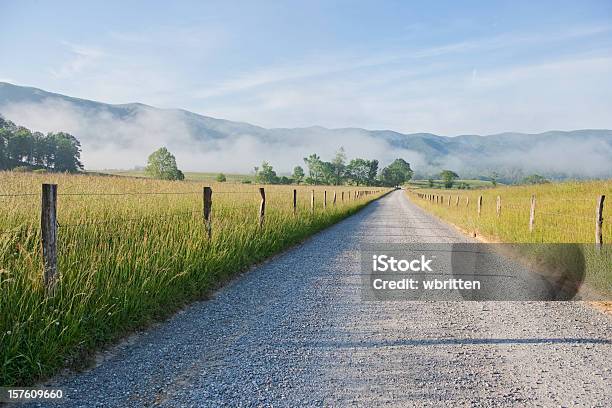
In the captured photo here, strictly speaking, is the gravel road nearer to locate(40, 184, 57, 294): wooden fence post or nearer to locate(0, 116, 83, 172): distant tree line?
locate(40, 184, 57, 294): wooden fence post

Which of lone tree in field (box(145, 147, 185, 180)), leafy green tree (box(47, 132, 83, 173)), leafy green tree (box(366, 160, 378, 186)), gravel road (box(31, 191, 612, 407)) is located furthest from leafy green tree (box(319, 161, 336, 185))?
gravel road (box(31, 191, 612, 407))

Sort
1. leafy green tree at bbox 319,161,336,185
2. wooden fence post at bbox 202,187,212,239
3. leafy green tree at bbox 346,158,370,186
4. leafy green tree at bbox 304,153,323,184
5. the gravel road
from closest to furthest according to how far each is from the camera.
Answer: the gravel road → wooden fence post at bbox 202,187,212,239 → leafy green tree at bbox 319,161,336,185 → leafy green tree at bbox 304,153,323,184 → leafy green tree at bbox 346,158,370,186

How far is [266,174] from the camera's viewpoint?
403ft

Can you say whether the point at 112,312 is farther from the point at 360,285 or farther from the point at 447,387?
the point at 360,285

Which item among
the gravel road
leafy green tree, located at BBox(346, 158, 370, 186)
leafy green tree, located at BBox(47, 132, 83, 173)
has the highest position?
leafy green tree, located at BBox(346, 158, 370, 186)

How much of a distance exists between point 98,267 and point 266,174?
119 m

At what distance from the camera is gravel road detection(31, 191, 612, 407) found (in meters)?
3.17

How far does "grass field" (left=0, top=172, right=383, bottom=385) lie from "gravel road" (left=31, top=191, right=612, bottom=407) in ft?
0.92

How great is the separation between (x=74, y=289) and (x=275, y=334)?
6.72ft

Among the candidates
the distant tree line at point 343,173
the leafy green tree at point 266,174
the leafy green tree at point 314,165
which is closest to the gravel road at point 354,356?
the leafy green tree at point 266,174

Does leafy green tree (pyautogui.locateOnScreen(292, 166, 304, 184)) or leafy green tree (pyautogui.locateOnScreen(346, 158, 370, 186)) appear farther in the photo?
leafy green tree (pyautogui.locateOnScreen(346, 158, 370, 186))

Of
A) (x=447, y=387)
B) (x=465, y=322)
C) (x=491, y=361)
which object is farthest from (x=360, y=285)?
(x=447, y=387)

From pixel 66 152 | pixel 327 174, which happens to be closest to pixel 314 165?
pixel 327 174

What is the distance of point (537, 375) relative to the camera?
359cm
